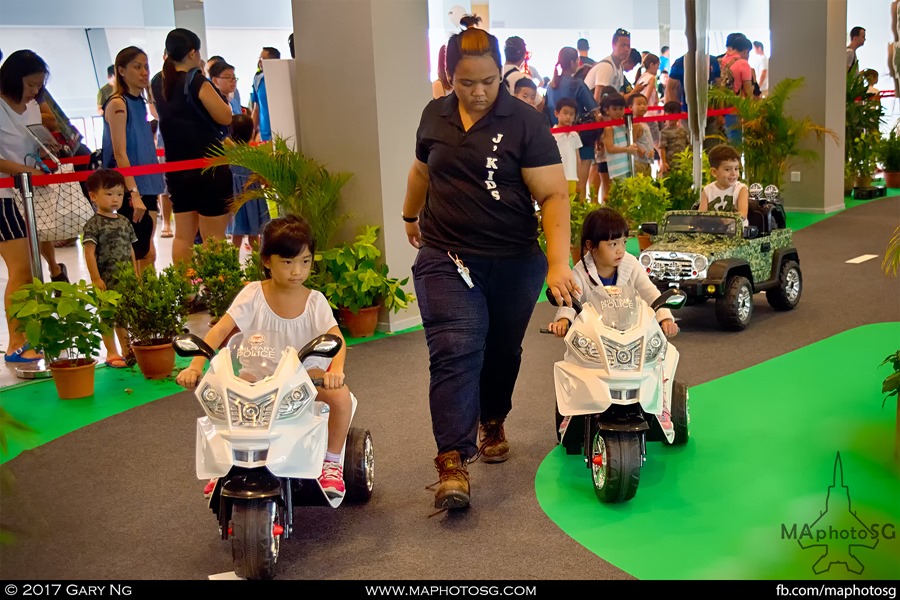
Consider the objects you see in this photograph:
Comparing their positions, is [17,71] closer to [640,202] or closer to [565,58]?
[640,202]

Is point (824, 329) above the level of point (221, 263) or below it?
below

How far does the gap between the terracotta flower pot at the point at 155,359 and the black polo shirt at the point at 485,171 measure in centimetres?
294

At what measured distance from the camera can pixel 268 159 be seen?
7.48m

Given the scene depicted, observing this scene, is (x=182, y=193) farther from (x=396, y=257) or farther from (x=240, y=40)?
(x=240, y=40)

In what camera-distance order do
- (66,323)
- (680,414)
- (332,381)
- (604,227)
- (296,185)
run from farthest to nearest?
1. (296,185)
2. (66,323)
3. (680,414)
4. (604,227)
5. (332,381)

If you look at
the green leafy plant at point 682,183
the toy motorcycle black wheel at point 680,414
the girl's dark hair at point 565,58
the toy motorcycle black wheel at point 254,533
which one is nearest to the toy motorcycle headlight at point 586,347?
the toy motorcycle black wheel at point 680,414

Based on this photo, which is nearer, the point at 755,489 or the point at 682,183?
the point at 755,489

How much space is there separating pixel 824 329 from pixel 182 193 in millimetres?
4967

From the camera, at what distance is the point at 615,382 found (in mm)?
4105

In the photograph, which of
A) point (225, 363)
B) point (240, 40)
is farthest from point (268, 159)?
point (240, 40)

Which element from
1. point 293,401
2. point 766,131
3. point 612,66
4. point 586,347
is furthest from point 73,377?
point 612,66

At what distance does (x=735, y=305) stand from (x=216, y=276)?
3.65 meters

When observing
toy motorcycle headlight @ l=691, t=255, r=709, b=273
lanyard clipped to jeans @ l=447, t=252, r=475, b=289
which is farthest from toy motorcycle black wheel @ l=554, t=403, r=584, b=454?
toy motorcycle headlight @ l=691, t=255, r=709, b=273
